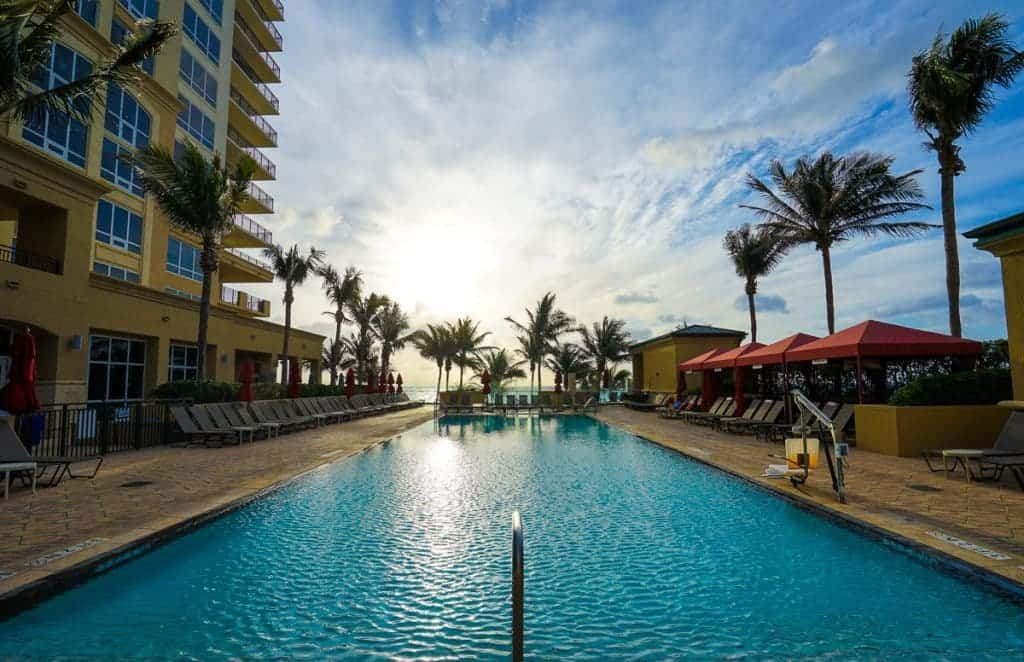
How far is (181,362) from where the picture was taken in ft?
68.4

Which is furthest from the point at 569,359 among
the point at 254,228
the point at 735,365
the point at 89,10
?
the point at 89,10

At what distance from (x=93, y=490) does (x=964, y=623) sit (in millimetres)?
9930

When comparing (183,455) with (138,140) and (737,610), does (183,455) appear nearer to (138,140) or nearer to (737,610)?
(737,610)

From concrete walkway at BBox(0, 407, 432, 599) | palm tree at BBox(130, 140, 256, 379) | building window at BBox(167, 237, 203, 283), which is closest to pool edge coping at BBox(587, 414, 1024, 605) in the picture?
concrete walkway at BBox(0, 407, 432, 599)

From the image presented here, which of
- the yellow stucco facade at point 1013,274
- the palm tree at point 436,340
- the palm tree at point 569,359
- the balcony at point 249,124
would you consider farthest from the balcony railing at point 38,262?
the palm tree at point 569,359

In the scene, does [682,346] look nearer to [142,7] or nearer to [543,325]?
[543,325]

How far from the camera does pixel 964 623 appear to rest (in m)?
3.88

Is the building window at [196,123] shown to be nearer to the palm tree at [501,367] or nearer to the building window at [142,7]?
the building window at [142,7]

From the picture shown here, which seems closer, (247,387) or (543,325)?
(247,387)

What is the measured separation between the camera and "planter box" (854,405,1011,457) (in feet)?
33.9

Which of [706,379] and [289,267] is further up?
[289,267]

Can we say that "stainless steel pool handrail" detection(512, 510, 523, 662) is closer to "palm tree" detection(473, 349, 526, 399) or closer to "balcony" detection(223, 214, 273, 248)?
"balcony" detection(223, 214, 273, 248)

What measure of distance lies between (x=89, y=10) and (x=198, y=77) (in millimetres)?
7355

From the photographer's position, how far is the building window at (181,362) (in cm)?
2009
